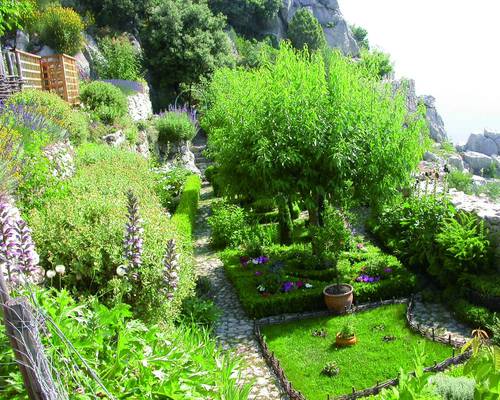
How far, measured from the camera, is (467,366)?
2.55 m

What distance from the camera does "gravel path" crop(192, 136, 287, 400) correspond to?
6.92 m

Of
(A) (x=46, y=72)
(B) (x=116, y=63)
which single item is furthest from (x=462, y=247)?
(B) (x=116, y=63)

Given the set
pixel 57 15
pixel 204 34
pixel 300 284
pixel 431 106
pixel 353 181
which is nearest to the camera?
pixel 300 284

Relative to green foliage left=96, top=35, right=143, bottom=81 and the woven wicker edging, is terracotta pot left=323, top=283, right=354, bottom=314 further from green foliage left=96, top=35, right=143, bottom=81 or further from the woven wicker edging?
green foliage left=96, top=35, right=143, bottom=81

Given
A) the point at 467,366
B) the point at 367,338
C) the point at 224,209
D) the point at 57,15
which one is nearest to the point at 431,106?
the point at 57,15

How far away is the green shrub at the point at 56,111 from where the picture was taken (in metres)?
11.9

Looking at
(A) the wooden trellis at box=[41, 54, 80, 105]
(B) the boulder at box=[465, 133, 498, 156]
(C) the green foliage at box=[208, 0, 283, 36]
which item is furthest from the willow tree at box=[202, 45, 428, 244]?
(B) the boulder at box=[465, 133, 498, 156]

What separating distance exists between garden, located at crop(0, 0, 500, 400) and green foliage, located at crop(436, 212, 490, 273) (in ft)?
0.14

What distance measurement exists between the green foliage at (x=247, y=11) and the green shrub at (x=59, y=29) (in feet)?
56.9

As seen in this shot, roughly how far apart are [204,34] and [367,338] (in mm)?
24778

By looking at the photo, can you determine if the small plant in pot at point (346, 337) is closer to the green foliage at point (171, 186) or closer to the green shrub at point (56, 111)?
the green foliage at point (171, 186)

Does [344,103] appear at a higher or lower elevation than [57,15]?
lower

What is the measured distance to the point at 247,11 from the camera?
39.0 metres

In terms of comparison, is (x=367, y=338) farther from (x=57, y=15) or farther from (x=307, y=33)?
(x=307, y=33)
